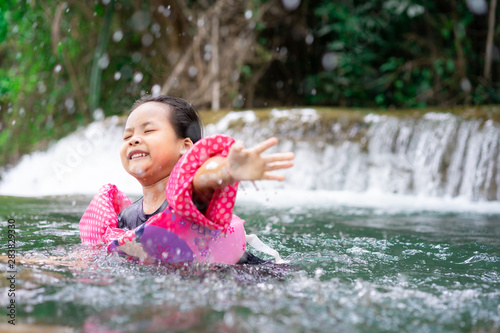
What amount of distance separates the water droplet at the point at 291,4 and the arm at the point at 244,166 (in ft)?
29.8

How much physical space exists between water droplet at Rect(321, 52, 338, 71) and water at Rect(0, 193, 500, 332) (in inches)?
287

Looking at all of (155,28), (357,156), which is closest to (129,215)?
(357,156)

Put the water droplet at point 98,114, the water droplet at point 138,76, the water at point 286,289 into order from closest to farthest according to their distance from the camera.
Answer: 1. the water at point 286,289
2. the water droplet at point 98,114
3. the water droplet at point 138,76

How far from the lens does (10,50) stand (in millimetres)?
10438

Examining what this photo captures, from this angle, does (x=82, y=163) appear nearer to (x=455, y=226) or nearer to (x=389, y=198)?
(x=389, y=198)

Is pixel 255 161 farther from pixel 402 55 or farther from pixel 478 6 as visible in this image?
pixel 402 55

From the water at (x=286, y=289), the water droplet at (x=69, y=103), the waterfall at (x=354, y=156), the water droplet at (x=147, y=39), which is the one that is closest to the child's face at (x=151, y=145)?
the water at (x=286, y=289)

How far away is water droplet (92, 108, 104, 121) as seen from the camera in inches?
362

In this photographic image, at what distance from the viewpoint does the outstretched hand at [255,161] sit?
1.54m

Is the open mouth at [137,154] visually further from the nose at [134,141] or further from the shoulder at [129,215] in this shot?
the shoulder at [129,215]

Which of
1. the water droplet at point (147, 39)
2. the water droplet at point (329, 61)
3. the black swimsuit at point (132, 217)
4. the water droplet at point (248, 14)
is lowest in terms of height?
the black swimsuit at point (132, 217)

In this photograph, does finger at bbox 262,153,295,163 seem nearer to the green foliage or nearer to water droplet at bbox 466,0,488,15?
the green foliage

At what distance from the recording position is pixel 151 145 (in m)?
2.00

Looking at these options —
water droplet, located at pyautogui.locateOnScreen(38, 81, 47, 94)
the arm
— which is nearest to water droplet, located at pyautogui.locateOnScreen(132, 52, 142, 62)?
water droplet, located at pyautogui.locateOnScreen(38, 81, 47, 94)
